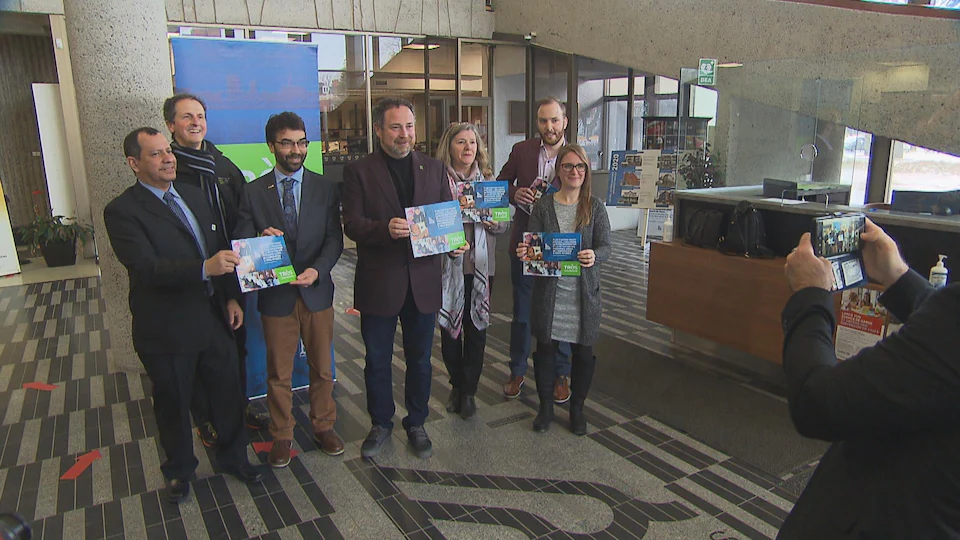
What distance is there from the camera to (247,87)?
166 inches

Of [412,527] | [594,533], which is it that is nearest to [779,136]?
[594,533]

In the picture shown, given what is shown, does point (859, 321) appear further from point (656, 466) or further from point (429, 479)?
point (429, 479)

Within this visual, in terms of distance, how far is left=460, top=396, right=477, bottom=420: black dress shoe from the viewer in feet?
12.8

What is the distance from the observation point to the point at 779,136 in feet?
19.1

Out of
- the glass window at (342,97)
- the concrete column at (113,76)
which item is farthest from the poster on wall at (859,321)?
the glass window at (342,97)

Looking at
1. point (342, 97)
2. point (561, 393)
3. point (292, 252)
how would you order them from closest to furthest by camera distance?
1. point (292, 252)
2. point (561, 393)
3. point (342, 97)

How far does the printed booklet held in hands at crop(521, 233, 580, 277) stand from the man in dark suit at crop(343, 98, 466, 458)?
0.42 metres

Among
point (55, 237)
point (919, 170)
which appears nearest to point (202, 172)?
point (55, 237)

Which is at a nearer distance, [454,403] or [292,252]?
[292,252]

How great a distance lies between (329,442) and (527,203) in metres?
1.91

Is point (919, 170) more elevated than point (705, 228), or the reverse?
point (919, 170)

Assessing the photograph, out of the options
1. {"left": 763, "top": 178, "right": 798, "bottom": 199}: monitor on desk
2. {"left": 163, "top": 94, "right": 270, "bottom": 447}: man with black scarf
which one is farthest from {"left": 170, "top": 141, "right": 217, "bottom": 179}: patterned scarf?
{"left": 763, "top": 178, "right": 798, "bottom": 199}: monitor on desk

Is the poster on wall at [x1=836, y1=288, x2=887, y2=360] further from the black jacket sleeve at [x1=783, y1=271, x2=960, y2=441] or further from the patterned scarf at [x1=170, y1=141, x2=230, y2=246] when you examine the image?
the patterned scarf at [x1=170, y1=141, x2=230, y2=246]

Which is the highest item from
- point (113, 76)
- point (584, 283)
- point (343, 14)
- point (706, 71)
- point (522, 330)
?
point (343, 14)
